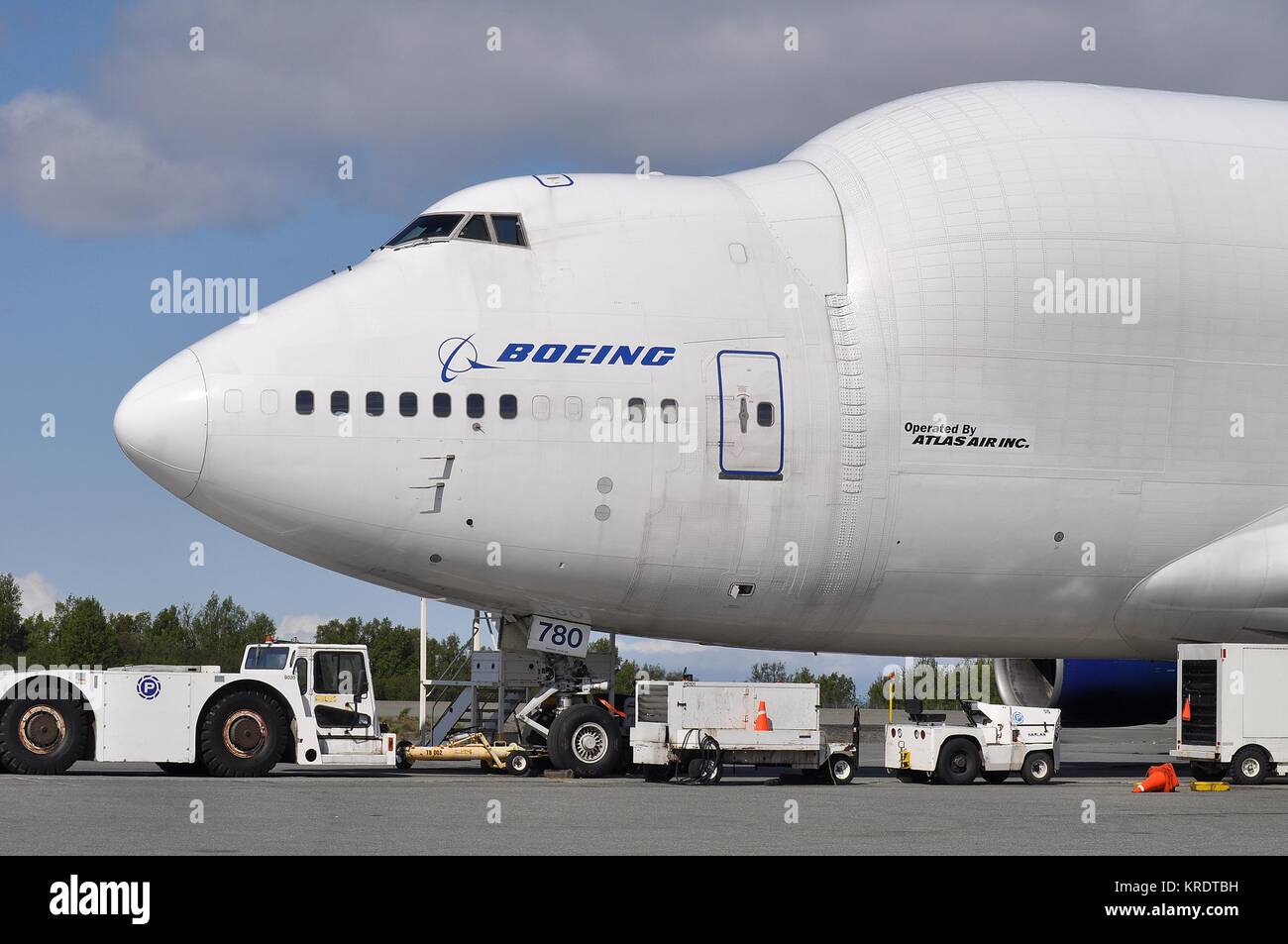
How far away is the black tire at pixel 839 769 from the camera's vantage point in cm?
2173

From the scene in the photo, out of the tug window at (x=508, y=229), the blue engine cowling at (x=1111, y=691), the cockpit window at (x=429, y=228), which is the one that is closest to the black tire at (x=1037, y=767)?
A: the blue engine cowling at (x=1111, y=691)

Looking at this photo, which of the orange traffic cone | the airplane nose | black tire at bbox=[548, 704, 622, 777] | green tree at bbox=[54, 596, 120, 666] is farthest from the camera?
green tree at bbox=[54, 596, 120, 666]

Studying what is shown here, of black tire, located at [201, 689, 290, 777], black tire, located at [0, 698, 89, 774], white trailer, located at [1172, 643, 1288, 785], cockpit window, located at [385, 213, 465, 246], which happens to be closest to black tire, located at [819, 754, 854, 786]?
white trailer, located at [1172, 643, 1288, 785]

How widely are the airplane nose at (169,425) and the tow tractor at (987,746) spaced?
10.2m

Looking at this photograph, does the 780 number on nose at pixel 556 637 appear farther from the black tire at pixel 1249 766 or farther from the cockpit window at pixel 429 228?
the black tire at pixel 1249 766

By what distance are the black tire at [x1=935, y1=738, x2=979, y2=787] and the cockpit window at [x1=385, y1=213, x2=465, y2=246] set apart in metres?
9.76

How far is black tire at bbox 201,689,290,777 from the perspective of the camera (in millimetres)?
20609

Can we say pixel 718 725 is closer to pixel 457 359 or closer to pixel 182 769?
pixel 457 359

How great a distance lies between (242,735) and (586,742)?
448 cm

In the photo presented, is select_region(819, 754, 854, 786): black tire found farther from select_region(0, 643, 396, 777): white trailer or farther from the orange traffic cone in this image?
select_region(0, 643, 396, 777): white trailer

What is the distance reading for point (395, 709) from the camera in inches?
2104
